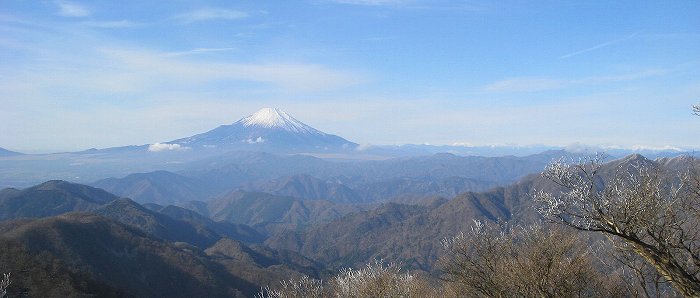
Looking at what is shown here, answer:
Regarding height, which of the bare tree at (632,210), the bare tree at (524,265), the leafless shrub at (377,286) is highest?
the bare tree at (632,210)

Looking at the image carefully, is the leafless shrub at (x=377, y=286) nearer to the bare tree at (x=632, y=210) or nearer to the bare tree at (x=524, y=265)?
the bare tree at (x=524, y=265)

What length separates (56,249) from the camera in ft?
470

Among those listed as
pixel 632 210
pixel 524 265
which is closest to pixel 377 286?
pixel 524 265

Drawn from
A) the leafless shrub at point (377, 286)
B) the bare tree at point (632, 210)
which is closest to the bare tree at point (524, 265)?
the leafless shrub at point (377, 286)

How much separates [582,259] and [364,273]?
42.4ft

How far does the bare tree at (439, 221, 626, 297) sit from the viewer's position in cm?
2080

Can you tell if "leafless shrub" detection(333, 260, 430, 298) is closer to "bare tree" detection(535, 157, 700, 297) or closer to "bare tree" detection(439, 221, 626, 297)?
"bare tree" detection(439, 221, 626, 297)

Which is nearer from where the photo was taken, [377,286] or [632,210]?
[632,210]

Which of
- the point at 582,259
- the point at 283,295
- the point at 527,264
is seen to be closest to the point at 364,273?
the point at 283,295

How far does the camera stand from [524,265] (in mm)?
21594

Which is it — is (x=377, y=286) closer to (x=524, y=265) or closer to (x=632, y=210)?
(x=524, y=265)

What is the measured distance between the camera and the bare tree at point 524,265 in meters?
20.8

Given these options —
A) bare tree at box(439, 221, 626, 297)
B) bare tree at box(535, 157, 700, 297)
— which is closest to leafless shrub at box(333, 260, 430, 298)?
bare tree at box(439, 221, 626, 297)

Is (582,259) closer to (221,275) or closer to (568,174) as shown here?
(568,174)
